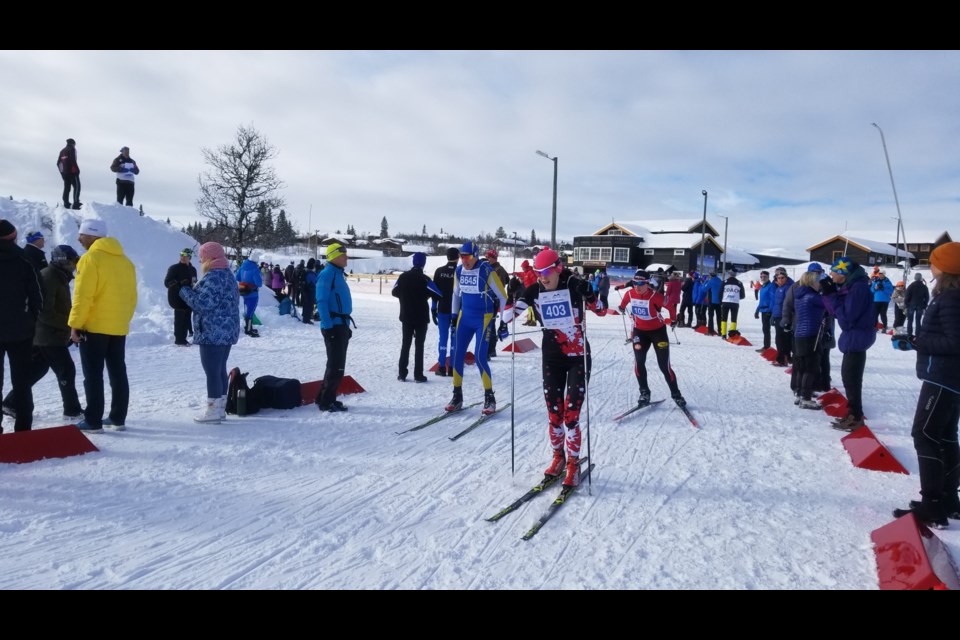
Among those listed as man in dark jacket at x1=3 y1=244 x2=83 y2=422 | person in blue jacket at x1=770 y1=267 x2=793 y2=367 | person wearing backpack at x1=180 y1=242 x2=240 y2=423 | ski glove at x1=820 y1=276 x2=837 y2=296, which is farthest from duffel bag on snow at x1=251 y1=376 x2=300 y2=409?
person in blue jacket at x1=770 y1=267 x2=793 y2=367

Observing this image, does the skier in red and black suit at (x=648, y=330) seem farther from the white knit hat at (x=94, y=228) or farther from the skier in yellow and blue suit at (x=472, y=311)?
the white knit hat at (x=94, y=228)

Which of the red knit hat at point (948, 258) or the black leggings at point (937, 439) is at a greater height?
the red knit hat at point (948, 258)

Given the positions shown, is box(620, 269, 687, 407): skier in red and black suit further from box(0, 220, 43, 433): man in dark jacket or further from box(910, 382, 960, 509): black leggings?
box(0, 220, 43, 433): man in dark jacket

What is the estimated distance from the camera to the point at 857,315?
6121 millimetres

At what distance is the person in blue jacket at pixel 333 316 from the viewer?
6.46 metres

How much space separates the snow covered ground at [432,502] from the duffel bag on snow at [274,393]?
0.21 metres

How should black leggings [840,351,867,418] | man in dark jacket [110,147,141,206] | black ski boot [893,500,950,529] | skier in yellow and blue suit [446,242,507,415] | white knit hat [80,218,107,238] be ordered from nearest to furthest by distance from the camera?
black ski boot [893,500,950,529]
white knit hat [80,218,107,238]
black leggings [840,351,867,418]
skier in yellow and blue suit [446,242,507,415]
man in dark jacket [110,147,141,206]

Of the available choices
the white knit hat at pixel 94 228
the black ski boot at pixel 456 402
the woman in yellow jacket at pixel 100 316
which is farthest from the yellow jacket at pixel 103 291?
the black ski boot at pixel 456 402

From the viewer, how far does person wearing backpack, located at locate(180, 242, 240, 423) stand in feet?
18.4

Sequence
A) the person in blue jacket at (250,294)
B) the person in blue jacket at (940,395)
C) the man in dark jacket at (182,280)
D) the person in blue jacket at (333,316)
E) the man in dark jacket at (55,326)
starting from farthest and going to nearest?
the person in blue jacket at (250,294), the man in dark jacket at (182,280), the person in blue jacket at (333,316), the man in dark jacket at (55,326), the person in blue jacket at (940,395)

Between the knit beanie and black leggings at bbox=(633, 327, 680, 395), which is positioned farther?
black leggings at bbox=(633, 327, 680, 395)
